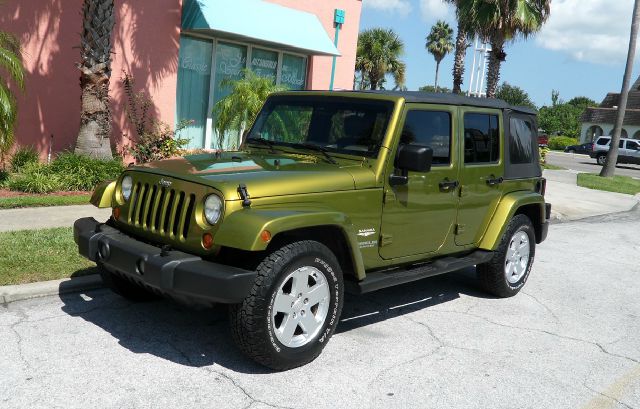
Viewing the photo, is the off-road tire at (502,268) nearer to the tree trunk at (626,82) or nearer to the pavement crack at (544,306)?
the pavement crack at (544,306)

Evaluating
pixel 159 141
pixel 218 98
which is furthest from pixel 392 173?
pixel 218 98

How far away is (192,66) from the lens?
13.2 m

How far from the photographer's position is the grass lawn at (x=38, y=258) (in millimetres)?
5406

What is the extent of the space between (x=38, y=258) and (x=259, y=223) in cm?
314

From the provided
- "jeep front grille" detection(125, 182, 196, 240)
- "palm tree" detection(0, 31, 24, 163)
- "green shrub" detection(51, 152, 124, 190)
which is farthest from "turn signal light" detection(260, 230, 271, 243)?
"green shrub" detection(51, 152, 124, 190)

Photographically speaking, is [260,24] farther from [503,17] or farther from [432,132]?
[503,17]

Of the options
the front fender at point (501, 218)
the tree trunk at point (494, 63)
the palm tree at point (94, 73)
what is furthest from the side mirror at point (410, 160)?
the tree trunk at point (494, 63)

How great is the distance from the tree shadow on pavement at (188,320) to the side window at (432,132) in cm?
147

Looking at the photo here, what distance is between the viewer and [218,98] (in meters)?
13.8

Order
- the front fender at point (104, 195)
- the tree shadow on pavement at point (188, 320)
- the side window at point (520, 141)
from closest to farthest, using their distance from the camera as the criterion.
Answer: the tree shadow on pavement at point (188, 320) < the front fender at point (104, 195) < the side window at point (520, 141)

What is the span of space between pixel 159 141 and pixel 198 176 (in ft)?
26.9

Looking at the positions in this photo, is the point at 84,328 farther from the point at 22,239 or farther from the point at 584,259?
the point at 584,259

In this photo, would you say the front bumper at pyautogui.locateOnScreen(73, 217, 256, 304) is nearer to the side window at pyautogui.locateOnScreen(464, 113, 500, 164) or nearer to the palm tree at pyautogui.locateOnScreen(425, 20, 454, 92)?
the side window at pyautogui.locateOnScreen(464, 113, 500, 164)

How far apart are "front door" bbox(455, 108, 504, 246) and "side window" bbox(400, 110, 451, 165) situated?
0.75 feet
